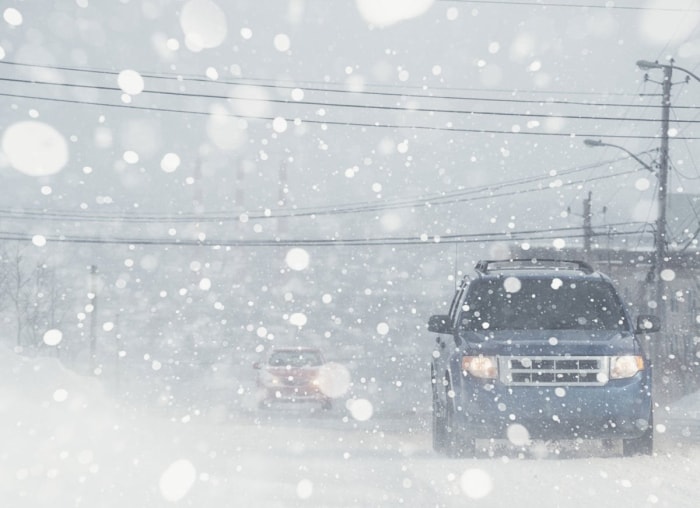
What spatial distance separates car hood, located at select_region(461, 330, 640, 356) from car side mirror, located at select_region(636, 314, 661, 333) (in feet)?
1.97

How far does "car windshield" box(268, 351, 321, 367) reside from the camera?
22641mm

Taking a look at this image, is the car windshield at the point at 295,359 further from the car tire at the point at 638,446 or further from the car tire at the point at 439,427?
the car tire at the point at 638,446

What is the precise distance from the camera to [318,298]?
161000 mm

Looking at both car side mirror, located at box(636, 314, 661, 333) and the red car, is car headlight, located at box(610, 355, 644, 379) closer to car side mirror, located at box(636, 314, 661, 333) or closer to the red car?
car side mirror, located at box(636, 314, 661, 333)

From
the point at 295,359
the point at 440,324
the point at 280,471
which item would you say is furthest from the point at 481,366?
the point at 295,359

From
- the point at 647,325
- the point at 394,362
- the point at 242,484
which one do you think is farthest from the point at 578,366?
the point at 394,362

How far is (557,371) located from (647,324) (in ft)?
6.30

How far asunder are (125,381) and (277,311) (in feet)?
218

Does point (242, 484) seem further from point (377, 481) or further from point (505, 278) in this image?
point (505, 278)

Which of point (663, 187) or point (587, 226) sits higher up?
point (663, 187)

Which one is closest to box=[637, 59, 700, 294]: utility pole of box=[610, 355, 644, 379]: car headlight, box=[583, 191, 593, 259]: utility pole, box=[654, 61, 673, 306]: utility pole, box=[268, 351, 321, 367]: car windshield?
box=[654, 61, 673, 306]: utility pole

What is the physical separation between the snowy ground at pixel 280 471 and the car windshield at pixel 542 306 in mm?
1357

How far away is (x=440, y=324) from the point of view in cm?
1108

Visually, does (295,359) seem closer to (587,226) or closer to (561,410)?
(561,410)
